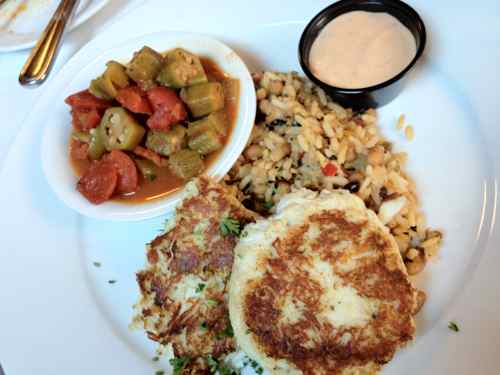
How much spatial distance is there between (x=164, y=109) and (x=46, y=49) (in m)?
1.14

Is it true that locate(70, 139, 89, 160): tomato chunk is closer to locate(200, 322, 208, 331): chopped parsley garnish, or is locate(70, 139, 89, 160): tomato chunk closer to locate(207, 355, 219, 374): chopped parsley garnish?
locate(200, 322, 208, 331): chopped parsley garnish

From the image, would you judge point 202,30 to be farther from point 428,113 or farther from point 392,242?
point 392,242

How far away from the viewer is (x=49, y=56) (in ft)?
11.1

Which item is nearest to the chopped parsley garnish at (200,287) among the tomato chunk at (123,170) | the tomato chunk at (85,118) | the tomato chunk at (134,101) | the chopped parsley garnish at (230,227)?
the chopped parsley garnish at (230,227)

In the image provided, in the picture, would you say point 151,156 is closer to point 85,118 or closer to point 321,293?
point 85,118

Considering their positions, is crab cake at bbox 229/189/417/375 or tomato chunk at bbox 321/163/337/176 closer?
crab cake at bbox 229/189/417/375

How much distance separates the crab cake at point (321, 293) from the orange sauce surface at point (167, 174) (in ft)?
2.26

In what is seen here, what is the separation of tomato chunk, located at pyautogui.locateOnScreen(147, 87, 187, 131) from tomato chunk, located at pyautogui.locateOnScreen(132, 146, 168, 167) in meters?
0.15

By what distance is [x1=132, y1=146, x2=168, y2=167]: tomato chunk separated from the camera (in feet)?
9.44

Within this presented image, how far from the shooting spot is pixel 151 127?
9.42 ft

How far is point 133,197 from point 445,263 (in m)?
1.71

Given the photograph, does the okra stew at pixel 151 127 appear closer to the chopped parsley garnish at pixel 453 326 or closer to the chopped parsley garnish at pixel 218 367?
the chopped parsley garnish at pixel 218 367

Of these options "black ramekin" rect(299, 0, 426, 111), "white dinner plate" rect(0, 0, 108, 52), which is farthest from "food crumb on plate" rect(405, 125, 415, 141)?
"white dinner plate" rect(0, 0, 108, 52)

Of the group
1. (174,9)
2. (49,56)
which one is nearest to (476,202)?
(174,9)
